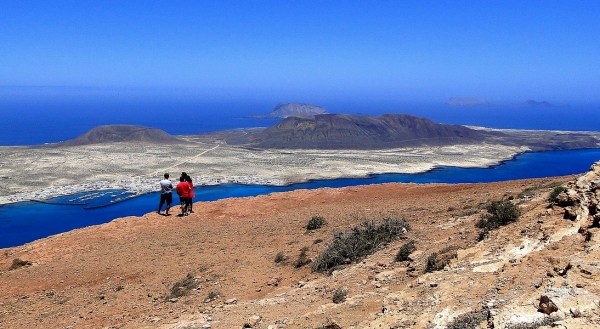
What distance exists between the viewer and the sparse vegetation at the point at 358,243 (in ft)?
21.6

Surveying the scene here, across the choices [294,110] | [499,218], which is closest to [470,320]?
[499,218]

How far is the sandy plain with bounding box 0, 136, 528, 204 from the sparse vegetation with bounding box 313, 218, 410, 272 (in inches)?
1217

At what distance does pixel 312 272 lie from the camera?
257 inches

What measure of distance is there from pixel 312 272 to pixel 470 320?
3.38 m

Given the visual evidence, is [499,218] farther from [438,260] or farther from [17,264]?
[17,264]

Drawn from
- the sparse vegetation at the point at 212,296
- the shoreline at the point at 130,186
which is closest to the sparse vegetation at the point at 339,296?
the sparse vegetation at the point at 212,296

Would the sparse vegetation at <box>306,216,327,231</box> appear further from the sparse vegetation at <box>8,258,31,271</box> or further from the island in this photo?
the island

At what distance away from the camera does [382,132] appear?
69875mm

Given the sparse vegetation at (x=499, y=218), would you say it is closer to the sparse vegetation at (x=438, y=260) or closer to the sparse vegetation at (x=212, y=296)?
the sparse vegetation at (x=438, y=260)

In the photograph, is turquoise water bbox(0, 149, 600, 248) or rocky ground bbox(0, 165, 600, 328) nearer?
rocky ground bbox(0, 165, 600, 328)

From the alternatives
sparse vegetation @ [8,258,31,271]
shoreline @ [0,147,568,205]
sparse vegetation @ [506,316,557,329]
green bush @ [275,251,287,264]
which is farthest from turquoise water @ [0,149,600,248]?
sparse vegetation @ [506,316,557,329]

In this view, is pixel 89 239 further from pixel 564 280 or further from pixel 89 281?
pixel 564 280

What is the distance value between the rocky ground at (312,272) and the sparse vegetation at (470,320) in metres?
0.02

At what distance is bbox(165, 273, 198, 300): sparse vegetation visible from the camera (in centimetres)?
634
